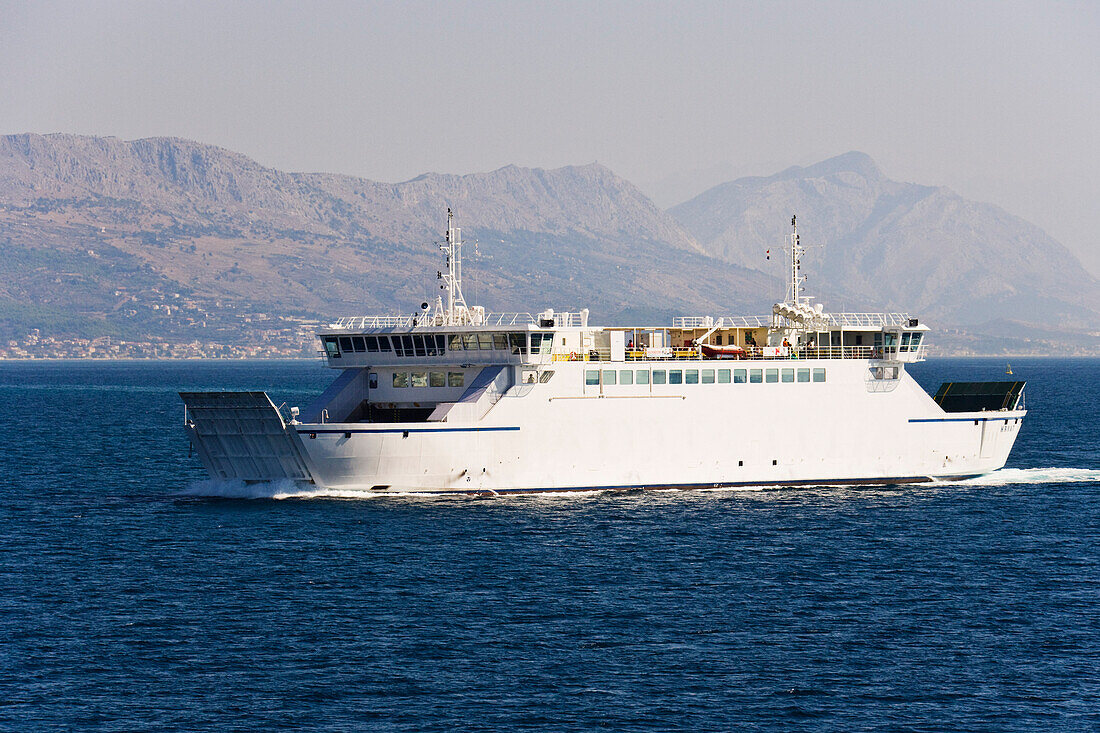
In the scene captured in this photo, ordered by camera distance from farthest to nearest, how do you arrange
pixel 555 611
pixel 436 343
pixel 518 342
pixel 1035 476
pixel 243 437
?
pixel 1035 476 → pixel 436 343 → pixel 518 342 → pixel 243 437 → pixel 555 611

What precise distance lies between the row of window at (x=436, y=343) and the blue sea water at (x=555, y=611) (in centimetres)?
570

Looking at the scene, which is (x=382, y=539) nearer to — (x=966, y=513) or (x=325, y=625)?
(x=325, y=625)

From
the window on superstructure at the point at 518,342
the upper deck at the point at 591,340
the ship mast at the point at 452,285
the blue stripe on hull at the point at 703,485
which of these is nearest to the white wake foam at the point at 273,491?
the blue stripe on hull at the point at 703,485

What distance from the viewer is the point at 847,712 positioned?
25.9 m

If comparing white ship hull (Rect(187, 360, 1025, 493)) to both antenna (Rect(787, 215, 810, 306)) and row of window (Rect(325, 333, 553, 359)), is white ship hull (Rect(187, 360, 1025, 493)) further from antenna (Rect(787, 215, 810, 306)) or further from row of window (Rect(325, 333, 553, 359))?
antenna (Rect(787, 215, 810, 306))

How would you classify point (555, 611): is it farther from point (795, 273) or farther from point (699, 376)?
point (795, 273)

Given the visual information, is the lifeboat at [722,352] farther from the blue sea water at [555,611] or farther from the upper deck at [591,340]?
the blue sea water at [555,611]

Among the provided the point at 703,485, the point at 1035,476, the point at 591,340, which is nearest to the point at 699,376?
the point at 703,485

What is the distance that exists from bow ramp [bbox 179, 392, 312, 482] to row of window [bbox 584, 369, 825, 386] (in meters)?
11.4

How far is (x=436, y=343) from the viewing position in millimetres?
48844

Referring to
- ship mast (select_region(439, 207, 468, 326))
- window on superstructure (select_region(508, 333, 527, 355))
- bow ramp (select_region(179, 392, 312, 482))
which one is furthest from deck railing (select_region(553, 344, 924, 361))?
bow ramp (select_region(179, 392, 312, 482))

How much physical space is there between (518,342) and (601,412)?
4144 millimetres

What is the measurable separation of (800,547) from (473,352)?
A: 48.2ft

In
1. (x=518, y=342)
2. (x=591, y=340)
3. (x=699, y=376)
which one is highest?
Result: (x=518, y=342)
